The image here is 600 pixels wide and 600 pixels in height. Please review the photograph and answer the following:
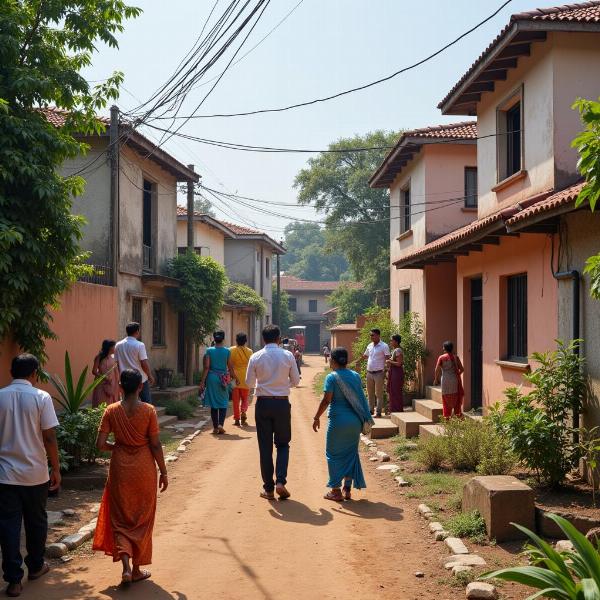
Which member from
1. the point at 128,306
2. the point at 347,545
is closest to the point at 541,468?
the point at 347,545

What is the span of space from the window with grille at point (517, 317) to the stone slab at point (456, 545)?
4892 millimetres

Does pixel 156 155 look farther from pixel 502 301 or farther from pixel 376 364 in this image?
pixel 502 301

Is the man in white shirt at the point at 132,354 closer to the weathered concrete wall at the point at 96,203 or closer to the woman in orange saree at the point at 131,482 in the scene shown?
the woman in orange saree at the point at 131,482

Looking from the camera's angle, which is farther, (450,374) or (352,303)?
(352,303)

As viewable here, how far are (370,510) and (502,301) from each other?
5197 millimetres

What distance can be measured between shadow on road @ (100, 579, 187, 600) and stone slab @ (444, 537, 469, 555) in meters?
2.56

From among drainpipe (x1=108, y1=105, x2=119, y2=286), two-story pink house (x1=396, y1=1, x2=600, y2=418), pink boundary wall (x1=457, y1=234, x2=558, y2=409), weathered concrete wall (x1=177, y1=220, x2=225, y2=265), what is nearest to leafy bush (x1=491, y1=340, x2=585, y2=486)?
two-story pink house (x1=396, y1=1, x2=600, y2=418)

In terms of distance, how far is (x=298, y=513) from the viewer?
7980mm

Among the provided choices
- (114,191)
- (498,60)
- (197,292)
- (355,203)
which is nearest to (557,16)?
(498,60)

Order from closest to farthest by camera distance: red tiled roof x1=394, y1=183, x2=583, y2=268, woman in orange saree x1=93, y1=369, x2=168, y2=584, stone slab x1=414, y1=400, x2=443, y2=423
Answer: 1. woman in orange saree x1=93, y1=369, x2=168, y2=584
2. red tiled roof x1=394, y1=183, x2=583, y2=268
3. stone slab x1=414, y1=400, x2=443, y2=423

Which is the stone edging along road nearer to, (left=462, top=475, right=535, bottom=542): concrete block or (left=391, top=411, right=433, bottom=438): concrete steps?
(left=462, top=475, right=535, bottom=542): concrete block

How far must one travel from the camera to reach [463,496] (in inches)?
308

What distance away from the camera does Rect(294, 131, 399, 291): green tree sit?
4381cm

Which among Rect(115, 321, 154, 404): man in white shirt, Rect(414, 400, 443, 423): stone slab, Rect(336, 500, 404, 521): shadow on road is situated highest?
Rect(115, 321, 154, 404): man in white shirt
